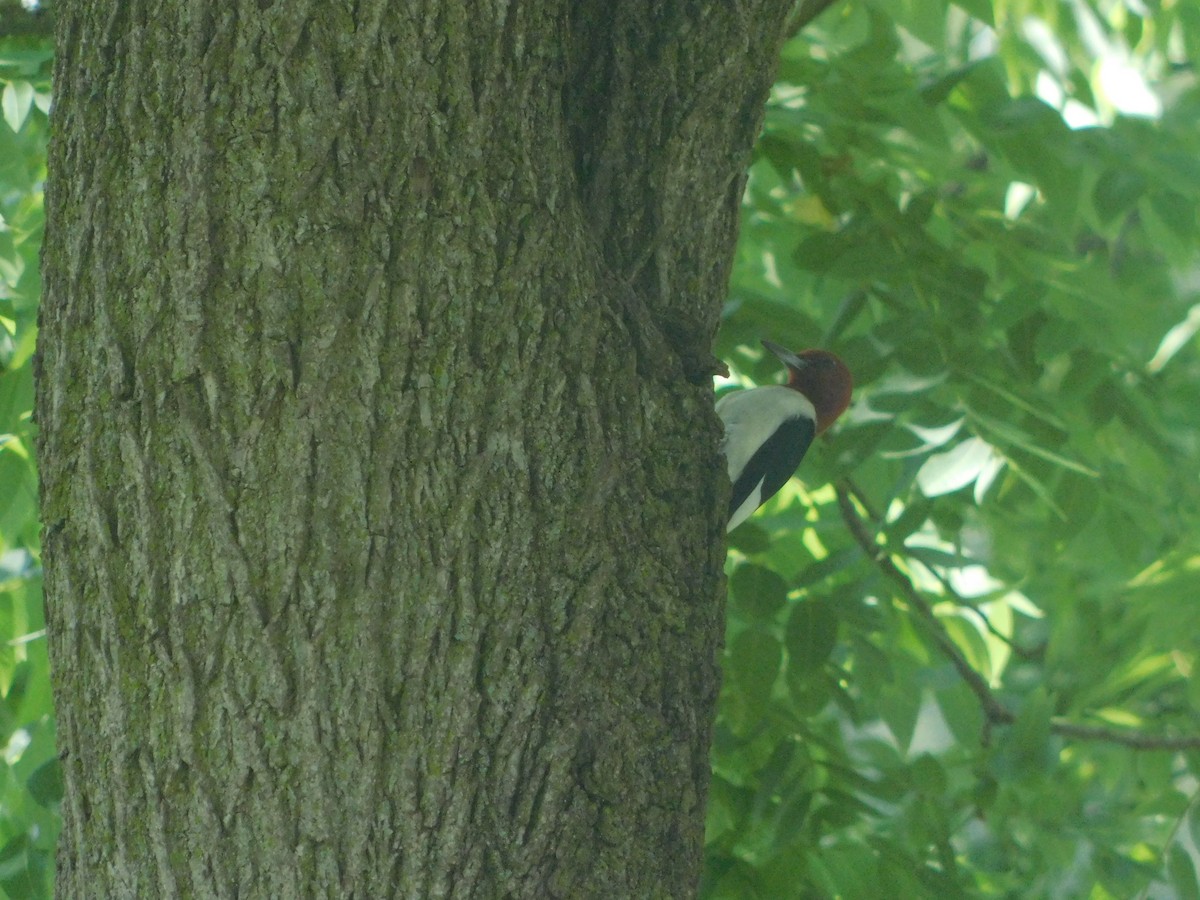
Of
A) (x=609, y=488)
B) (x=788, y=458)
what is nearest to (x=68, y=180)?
(x=609, y=488)

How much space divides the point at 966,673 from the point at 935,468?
1245mm

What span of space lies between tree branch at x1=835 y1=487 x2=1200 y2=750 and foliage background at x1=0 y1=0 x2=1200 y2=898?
1 centimetres

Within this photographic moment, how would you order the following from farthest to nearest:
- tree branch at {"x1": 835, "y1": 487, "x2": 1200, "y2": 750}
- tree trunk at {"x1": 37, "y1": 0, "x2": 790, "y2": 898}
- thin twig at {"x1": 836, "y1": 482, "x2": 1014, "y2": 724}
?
1. tree branch at {"x1": 835, "y1": 487, "x2": 1200, "y2": 750}
2. thin twig at {"x1": 836, "y1": 482, "x2": 1014, "y2": 724}
3. tree trunk at {"x1": 37, "y1": 0, "x2": 790, "y2": 898}

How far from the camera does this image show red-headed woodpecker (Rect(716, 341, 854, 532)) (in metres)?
4.25

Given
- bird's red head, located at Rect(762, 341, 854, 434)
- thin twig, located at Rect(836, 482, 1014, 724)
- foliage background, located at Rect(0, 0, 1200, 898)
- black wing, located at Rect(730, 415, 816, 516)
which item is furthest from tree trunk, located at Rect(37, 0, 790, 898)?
bird's red head, located at Rect(762, 341, 854, 434)

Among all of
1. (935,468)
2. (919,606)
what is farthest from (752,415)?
(935,468)

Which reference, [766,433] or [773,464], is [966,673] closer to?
[773,464]

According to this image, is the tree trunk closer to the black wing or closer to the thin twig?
the thin twig

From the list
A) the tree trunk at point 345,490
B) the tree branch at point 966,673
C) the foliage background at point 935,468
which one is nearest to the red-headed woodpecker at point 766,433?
the foliage background at point 935,468

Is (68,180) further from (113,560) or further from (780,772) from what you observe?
(780,772)

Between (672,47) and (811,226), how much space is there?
156 cm

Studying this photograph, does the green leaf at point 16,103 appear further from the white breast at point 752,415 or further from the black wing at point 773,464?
the black wing at point 773,464

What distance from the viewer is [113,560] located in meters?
1.87

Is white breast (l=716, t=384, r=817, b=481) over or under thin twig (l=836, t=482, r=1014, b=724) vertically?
over
